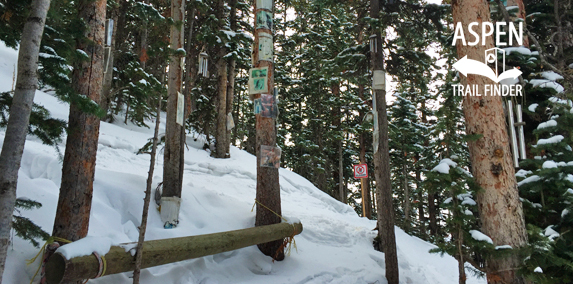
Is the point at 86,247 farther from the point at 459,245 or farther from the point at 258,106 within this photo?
the point at 459,245

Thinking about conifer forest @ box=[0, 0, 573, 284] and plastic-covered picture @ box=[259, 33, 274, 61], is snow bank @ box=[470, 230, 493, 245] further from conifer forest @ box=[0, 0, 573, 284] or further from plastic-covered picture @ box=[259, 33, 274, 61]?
plastic-covered picture @ box=[259, 33, 274, 61]

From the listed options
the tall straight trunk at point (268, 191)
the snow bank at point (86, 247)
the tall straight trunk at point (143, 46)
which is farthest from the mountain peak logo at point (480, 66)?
the tall straight trunk at point (143, 46)

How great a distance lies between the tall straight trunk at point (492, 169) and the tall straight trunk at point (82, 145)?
201 inches

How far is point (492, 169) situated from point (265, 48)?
4.32m

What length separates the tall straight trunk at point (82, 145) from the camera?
360 cm

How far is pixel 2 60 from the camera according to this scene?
12.5 meters

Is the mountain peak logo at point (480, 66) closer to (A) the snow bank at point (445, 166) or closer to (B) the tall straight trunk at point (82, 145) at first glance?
(A) the snow bank at point (445, 166)

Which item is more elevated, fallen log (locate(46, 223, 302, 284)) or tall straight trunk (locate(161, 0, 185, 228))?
tall straight trunk (locate(161, 0, 185, 228))

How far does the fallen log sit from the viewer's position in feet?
9.72

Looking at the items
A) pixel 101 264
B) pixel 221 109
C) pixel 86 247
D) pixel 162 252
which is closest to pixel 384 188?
pixel 162 252

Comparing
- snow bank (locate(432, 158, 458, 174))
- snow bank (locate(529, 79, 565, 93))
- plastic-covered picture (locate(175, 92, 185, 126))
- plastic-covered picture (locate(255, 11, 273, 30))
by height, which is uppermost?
plastic-covered picture (locate(255, 11, 273, 30))

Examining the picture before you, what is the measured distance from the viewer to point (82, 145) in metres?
3.72

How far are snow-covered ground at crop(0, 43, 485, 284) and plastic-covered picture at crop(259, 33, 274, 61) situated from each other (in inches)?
122

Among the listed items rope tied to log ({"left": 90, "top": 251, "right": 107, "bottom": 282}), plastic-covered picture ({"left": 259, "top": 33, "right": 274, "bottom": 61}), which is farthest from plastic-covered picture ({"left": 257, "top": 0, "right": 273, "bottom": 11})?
rope tied to log ({"left": 90, "top": 251, "right": 107, "bottom": 282})
